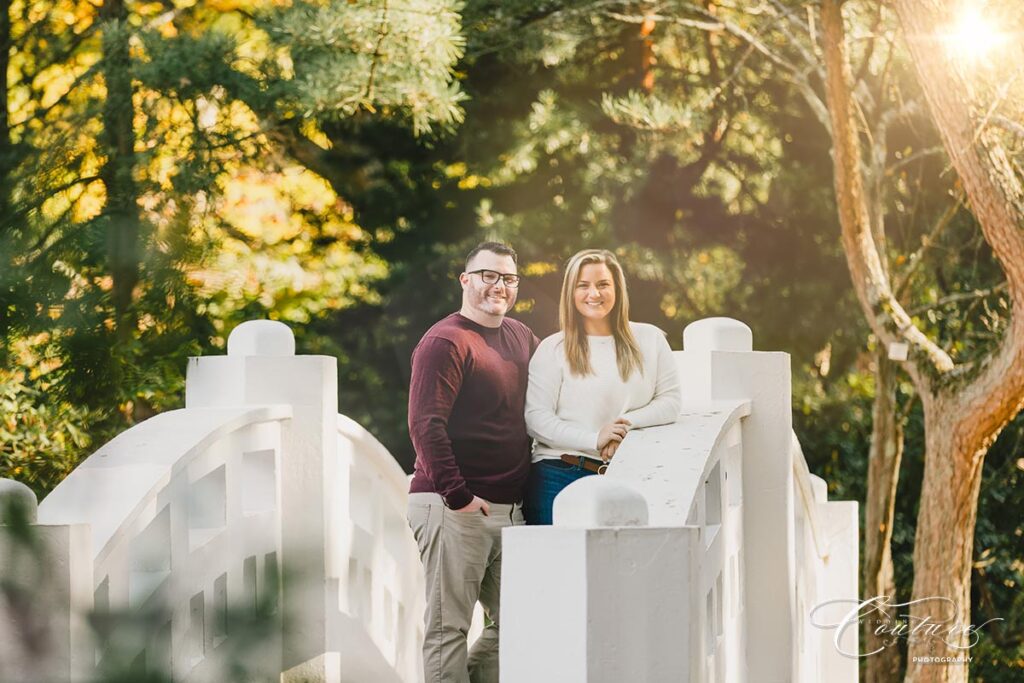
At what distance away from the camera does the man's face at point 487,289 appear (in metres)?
3.80

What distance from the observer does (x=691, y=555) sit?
2.39m

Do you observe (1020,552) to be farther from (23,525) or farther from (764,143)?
(23,525)

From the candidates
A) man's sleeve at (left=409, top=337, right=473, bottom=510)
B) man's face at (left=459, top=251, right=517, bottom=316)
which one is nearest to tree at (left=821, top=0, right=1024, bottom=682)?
man's face at (left=459, top=251, right=517, bottom=316)

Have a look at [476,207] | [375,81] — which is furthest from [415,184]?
[375,81]

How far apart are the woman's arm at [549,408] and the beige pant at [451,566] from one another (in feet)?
1.00

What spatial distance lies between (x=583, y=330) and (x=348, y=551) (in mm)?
1081

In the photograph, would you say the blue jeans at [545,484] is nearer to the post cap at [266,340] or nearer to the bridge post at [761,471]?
the bridge post at [761,471]

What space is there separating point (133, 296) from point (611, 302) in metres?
2.80

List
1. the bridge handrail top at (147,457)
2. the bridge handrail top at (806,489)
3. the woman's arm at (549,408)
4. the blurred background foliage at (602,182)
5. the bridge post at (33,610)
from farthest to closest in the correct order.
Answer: the blurred background foliage at (602,182) → the bridge handrail top at (806,489) → the woman's arm at (549,408) → the bridge handrail top at (147,457) → the bridge post at (33,610)

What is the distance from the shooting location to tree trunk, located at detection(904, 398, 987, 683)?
802 cm

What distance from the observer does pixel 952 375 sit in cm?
803

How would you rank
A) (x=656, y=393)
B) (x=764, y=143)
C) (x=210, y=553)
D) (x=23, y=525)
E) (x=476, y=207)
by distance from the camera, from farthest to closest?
(x=764, y=143)
(x=476, y=207)
(x=656, y=393)
(x=210, y=553)
(x=23, y=525)

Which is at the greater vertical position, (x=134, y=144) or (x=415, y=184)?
(x=415, y=184)

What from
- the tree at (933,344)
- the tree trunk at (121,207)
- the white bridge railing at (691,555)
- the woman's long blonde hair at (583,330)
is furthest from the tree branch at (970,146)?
the tree trunk at (121,207)
